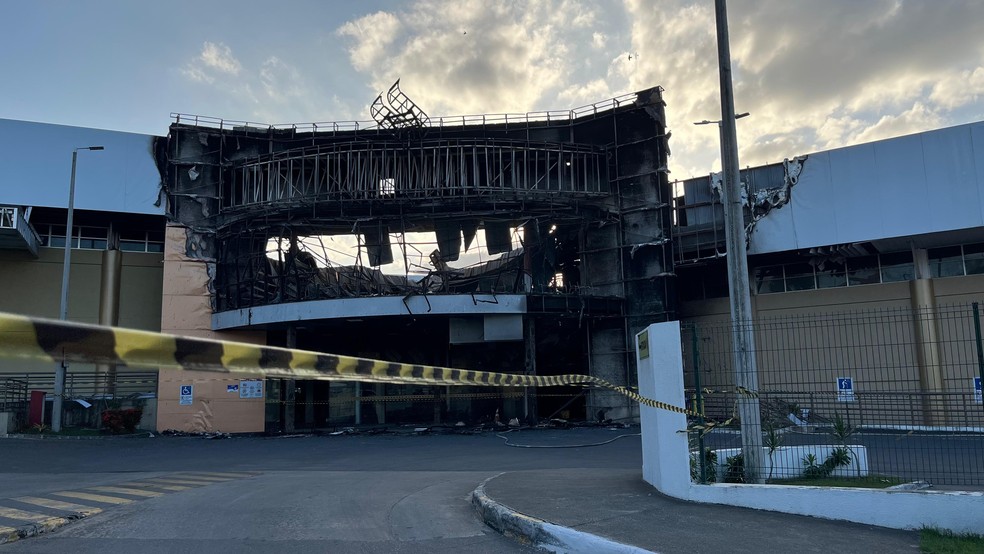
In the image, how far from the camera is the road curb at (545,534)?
631 cm

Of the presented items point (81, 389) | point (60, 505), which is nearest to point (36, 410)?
point (81, 389)

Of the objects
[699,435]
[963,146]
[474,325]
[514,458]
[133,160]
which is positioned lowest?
[514,458]

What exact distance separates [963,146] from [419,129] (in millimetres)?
19714

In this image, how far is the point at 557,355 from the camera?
99.9 ft

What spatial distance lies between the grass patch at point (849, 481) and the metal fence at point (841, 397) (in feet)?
0.23

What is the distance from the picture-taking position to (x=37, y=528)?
785 cm

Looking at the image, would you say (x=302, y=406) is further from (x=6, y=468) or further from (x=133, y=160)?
(x=6, y=468)

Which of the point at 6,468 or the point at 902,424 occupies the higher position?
the point at 902,424

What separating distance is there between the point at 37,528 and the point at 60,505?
192cm

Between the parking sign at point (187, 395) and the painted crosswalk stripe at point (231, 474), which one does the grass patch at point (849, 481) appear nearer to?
the painted crosswalk stripe at point (231, 474)

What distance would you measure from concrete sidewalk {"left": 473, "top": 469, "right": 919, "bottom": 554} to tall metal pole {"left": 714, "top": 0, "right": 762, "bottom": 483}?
1495 mm

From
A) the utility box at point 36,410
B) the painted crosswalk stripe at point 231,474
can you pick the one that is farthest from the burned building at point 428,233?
the painted crosswalk stripe at point 231,474

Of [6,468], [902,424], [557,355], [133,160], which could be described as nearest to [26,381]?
Result: [133,160]

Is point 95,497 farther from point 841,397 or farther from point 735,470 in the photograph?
point 841,397
